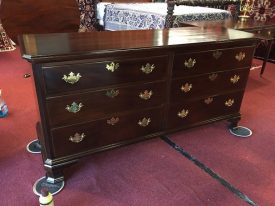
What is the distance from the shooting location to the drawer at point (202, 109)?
1.84 m

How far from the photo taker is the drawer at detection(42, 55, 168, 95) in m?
1.30

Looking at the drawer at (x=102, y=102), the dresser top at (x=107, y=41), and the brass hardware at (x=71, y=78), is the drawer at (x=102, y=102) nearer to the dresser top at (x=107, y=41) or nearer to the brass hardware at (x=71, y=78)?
the brass hardware at (x=71, y=78)

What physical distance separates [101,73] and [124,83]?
16cm

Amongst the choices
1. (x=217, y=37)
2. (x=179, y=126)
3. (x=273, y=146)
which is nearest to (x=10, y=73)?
(x=179, y=126)

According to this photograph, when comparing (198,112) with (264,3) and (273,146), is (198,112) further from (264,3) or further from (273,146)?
(264,3)

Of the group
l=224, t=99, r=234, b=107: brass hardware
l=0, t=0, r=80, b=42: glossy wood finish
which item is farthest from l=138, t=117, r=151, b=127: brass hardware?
l=0, t=0, r=80, b=42: glossy wood finish

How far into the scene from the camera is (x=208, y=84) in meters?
1.87

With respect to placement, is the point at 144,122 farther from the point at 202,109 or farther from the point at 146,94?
the point at 202,109

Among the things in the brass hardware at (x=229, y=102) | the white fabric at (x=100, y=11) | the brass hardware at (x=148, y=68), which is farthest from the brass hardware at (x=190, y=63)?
the white fabric at (x=100, y=11)

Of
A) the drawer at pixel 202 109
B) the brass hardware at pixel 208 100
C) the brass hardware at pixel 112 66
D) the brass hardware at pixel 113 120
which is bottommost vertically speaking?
the drawer at pixel 202 109

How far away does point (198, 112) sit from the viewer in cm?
195

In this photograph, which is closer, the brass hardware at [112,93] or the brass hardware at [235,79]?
the brass hardware at [112,93]

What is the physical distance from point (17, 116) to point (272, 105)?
2.48m

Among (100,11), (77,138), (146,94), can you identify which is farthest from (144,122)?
(100,11)
